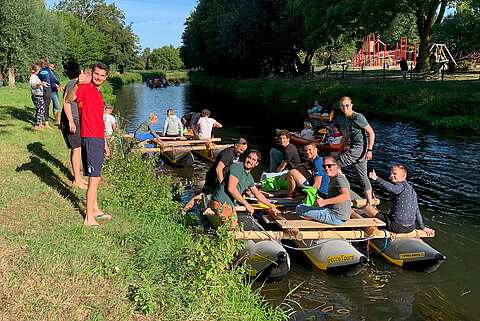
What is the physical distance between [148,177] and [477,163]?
10899 mm

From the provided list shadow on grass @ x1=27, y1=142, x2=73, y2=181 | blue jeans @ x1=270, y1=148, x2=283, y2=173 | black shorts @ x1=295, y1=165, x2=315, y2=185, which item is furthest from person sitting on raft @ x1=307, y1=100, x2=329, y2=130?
shadow on grass @ x1=27, y1=142, x2=73, y2=181

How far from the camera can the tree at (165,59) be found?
176875 mm

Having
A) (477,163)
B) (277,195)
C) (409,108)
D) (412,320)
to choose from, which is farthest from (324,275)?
→ (409,108)

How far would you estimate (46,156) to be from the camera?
453 inches

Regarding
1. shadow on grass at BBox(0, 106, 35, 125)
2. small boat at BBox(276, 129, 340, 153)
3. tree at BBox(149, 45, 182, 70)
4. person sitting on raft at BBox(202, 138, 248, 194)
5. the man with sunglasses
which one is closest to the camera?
person sitting on raft at BBox(202, 138, 248, 194)

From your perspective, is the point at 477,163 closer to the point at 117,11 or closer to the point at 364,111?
the point at 364,111

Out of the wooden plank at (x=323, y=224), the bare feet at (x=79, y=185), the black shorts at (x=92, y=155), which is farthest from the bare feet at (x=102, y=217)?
the wooden plank at (x=323, y=224)

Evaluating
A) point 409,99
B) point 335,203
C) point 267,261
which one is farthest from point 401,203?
point 409,99

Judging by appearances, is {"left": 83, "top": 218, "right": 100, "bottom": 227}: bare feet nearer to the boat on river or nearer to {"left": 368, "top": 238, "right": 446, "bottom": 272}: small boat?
{"left": 368, "top": 238, "right": 446, "bottom": 272}: small boat

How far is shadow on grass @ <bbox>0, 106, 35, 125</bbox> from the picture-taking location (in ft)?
56.7

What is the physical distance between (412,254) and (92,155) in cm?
511

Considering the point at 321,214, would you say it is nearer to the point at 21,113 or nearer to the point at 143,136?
the point at 143,136

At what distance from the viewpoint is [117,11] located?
99.1m

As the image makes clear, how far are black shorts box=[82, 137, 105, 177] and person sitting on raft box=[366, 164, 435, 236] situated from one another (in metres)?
4.10
